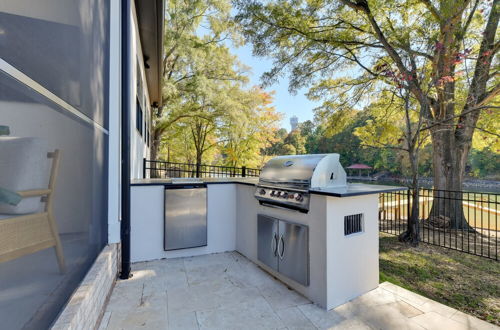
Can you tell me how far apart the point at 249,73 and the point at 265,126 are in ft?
10.9

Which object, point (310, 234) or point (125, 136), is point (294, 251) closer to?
point (310, 234)

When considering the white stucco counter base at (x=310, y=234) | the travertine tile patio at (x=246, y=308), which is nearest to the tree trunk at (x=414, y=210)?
the travertine tile patio at (x=246, y=308)

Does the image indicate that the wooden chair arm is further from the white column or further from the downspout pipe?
the downspout pipe

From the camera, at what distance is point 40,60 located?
1.22m

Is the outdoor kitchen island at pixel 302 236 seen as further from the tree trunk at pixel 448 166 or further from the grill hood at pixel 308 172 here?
the tree trunk at pixel 448 166

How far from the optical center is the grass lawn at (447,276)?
9.66 ft

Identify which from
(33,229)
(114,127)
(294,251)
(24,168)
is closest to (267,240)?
(294,251)

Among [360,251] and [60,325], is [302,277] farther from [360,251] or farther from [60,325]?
[60,325]

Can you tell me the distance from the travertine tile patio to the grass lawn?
1.66 ft

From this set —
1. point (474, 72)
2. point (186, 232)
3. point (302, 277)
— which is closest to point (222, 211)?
point (186, 232)

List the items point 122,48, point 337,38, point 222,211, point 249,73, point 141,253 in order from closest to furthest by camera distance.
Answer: point 122,48, point 141,253, point 222,211, point 337,38, point 249,73

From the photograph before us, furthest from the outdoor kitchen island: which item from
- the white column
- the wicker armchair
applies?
the wicker armchair

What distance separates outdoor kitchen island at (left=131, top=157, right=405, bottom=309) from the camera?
2.56 metres

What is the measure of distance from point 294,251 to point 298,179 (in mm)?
833
